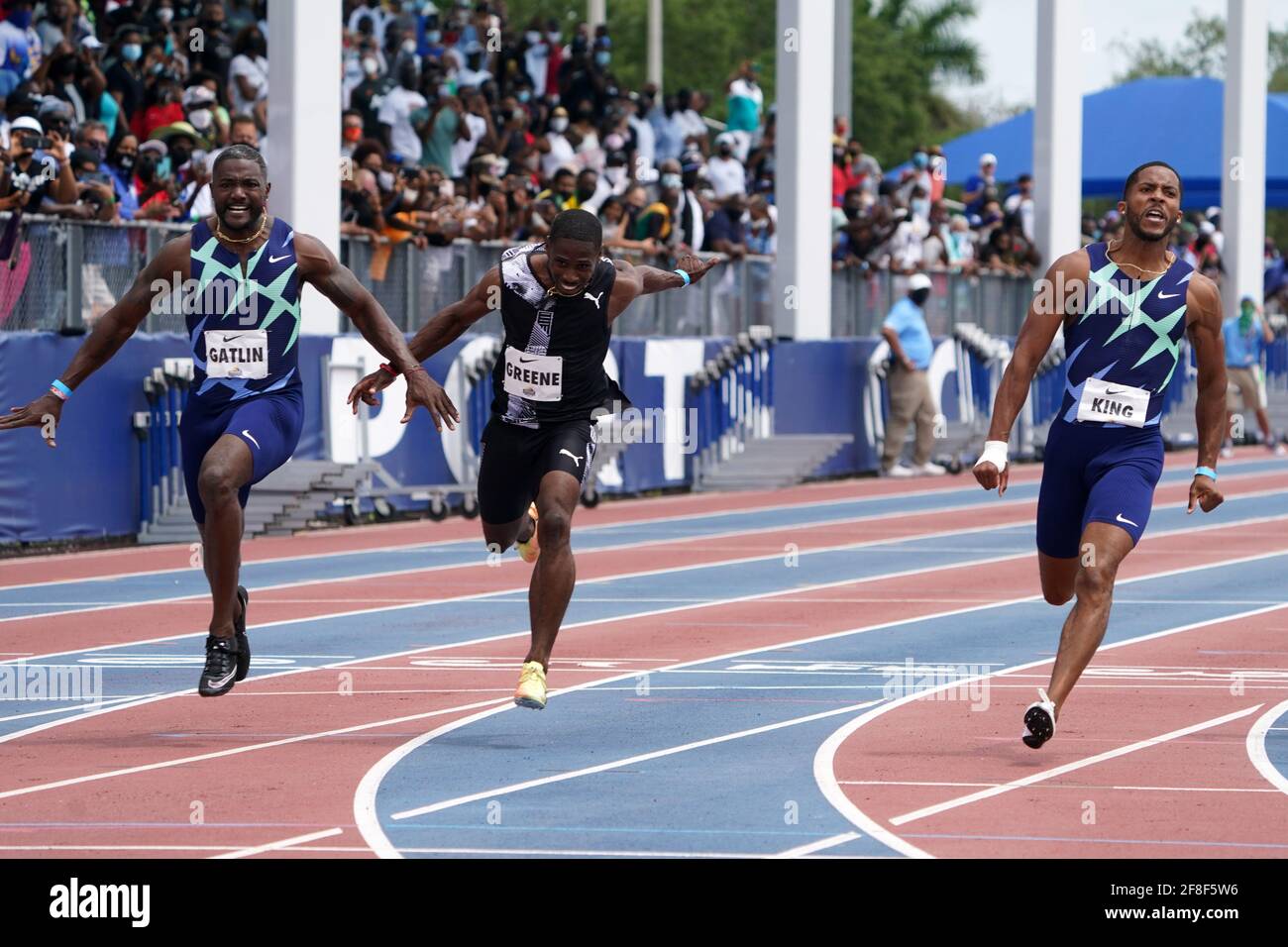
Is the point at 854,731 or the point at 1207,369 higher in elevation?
the point at 1207,369

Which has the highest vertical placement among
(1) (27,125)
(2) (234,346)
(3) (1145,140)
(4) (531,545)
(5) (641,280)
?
(3) (1145,140)

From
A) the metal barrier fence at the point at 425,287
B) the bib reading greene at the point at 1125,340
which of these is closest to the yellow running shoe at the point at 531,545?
the bib reading greene at the point at 1125,340

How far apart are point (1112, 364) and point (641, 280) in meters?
2.17

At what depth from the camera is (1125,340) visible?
9219 millimetres

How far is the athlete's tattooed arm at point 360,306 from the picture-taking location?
32.7ft

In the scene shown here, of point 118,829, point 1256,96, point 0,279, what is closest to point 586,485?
point 0,279

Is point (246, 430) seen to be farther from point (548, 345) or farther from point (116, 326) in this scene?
point (548, 345)

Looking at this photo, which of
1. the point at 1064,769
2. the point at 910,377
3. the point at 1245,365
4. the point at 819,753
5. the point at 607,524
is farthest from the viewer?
the point at 1245,365

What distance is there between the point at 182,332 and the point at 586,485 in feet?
15.5

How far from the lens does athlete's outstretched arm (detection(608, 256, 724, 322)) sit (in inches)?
401

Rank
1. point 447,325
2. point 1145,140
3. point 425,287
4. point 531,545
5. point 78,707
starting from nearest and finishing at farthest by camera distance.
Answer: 1. point 447,325
2. point 78,707
3. point 531,545
4. point 425,287
5. point 1145,140

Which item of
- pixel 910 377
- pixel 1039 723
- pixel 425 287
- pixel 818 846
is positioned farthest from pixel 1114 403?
pixel 910 377

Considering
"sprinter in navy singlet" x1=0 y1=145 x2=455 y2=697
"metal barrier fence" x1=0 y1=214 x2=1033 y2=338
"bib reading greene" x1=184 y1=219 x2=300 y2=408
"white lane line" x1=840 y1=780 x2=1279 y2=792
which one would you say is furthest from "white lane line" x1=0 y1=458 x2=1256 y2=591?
"white lane line" x1=840 y1=780 x2=1279 y2=792
